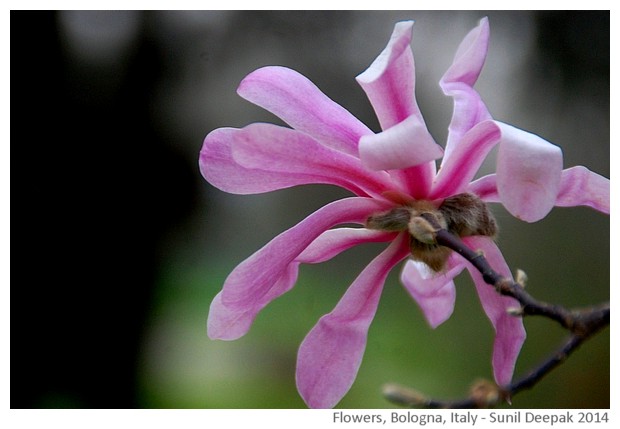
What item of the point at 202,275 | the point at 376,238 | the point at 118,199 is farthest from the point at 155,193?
the point at 376,238

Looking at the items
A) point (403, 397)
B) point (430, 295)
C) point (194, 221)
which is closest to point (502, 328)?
point (430, 295)

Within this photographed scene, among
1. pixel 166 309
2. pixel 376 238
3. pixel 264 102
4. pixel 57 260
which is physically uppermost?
pixel 264 102

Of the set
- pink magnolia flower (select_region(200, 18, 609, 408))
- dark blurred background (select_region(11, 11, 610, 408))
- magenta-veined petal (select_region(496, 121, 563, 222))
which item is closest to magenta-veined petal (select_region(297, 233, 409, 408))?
pink magnolia flower (select_region(200, 18, 609, 408))

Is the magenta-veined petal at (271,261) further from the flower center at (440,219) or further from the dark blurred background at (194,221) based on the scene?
the dark blurred background at (194,221)

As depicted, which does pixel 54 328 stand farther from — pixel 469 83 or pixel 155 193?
pixel 469 83

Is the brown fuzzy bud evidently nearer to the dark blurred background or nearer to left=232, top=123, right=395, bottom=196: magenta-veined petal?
left=232, top=123, right=395, bottom=196: magenta-veined petal

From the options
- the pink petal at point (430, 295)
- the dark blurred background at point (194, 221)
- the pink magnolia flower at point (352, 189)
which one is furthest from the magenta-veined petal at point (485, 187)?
the dark blurred background at point (194, 221)
